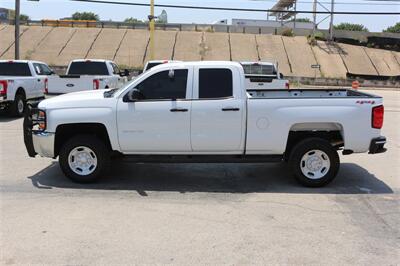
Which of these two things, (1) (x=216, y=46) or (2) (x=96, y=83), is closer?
(2) (x=96, y=83)

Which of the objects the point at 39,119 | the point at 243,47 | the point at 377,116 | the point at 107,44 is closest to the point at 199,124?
the point at 39,119

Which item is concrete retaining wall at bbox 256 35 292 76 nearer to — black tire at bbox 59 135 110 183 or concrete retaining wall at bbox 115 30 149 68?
concrete retaining wall at bbox 115 30 149 68

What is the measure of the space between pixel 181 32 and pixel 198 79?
166ft

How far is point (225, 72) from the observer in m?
7.62

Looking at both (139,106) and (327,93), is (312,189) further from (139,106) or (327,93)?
(139,106)

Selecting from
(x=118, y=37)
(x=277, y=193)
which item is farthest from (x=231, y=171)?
(x=118, y=37)

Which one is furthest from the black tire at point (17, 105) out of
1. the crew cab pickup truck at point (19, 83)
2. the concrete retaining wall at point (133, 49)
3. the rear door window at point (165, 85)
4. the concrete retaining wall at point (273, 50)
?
the concrete retaining wall at point (273, 50)

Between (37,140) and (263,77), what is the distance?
12.5m

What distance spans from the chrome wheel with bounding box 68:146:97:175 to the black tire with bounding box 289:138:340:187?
119 inches

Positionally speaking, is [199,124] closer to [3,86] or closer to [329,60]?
[3,86]

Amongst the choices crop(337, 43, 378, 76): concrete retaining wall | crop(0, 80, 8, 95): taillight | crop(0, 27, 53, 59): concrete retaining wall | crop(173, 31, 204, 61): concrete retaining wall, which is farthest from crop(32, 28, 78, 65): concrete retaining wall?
crop(0, 80, 8, 95): taillight

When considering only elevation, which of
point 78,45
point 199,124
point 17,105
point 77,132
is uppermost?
point 78,45

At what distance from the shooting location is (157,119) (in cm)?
741

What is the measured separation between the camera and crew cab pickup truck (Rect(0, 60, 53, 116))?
15008 mm
